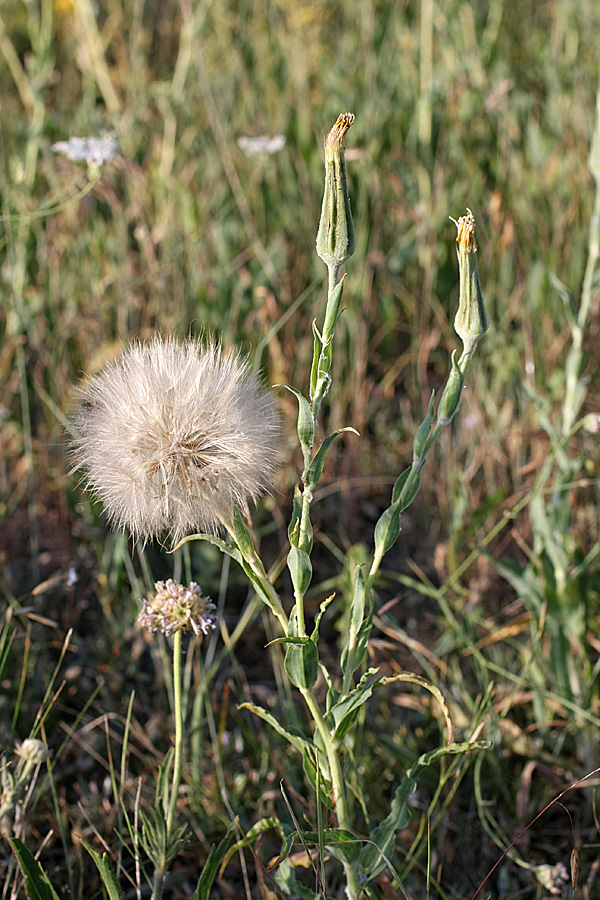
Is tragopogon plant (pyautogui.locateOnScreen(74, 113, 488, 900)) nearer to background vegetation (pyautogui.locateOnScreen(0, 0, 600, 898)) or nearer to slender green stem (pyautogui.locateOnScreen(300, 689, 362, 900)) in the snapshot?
slender green stem (pyautogui.locateOnScreen(300, 689, 362, 900))

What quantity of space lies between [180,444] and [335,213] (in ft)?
1.19

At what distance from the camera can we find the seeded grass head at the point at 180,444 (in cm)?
109

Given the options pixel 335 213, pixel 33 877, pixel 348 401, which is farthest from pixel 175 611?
pixel 348 401

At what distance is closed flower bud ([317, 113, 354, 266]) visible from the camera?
0.98 metres

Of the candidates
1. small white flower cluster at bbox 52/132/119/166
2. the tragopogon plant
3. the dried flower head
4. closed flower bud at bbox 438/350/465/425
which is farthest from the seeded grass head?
small white flower cluster at bbox 52/132/119/166

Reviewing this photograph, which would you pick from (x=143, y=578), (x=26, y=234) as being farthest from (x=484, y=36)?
(x=143, y=578)

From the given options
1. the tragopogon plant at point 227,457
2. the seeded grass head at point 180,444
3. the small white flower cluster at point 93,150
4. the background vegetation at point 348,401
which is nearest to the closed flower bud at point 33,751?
the background vegetation at point 348,401

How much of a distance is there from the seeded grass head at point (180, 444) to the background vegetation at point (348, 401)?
0.40 metres

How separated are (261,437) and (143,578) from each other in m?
1.18

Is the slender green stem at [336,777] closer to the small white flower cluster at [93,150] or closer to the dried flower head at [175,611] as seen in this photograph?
the dried flower head at [175,611]

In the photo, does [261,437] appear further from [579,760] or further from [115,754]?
[579,760]

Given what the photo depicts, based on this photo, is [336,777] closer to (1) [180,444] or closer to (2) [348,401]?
(1) [180,444]

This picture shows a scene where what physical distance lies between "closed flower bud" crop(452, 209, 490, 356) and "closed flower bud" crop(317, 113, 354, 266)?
0.47 feet

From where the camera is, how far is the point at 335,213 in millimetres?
1011
